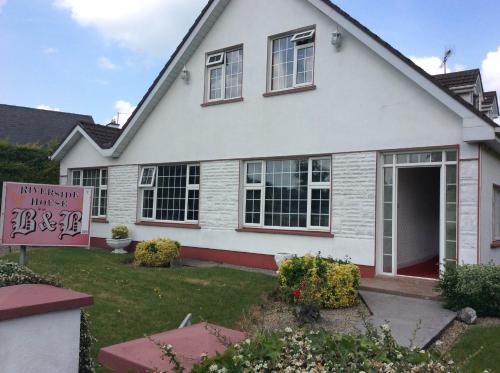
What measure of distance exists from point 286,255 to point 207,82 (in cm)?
642

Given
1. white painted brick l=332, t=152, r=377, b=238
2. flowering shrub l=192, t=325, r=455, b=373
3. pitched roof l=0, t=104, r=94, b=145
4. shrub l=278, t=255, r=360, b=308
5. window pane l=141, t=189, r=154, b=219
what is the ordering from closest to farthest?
flowering shrub l=192, t=325, r=455, b=373
shrub l=278, t=255, r=360, b=308
white painted brick l=332, t=152, r=377, b=238
window pane l=141, t=189, r=154, b=219
pitched roof l=0, t=104, r=94, b=145

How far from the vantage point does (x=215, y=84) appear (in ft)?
47.4

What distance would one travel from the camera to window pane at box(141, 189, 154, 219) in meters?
16.2

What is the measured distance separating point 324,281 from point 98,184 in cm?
1262

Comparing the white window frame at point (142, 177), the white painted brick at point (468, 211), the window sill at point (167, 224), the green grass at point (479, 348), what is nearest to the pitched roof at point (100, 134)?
the white window frame at point (142, 177)

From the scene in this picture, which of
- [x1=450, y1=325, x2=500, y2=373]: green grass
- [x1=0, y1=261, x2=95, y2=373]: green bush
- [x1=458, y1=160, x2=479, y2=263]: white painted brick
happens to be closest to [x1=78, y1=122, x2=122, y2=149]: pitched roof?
[x1=458, y1=160, x2=479, y2=263]: white painted brick

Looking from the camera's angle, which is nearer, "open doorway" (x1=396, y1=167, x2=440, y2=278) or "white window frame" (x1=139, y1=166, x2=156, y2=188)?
"open doorway" (x1=396, y1=167, x2=440, y2=278)

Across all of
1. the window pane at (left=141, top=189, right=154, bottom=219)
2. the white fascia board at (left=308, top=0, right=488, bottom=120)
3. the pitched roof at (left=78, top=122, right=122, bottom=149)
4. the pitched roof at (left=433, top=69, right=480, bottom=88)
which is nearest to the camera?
the white fascia board at (left=308, top=0, right=488, bottom=120)

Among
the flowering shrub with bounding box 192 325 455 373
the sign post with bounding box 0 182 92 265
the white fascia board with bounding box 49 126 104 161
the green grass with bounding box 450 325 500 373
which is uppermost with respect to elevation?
the white fascia board with bounding box 49 126 104 161

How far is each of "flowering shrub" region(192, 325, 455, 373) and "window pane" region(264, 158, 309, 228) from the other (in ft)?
30.3

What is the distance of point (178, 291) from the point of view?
905 cm

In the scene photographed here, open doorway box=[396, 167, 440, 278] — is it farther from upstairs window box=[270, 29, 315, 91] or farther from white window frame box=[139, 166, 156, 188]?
white window frame box=[139, 166, 156, 188]

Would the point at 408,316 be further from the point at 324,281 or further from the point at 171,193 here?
the point at 171,193

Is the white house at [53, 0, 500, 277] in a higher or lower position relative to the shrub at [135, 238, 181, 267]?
higher
